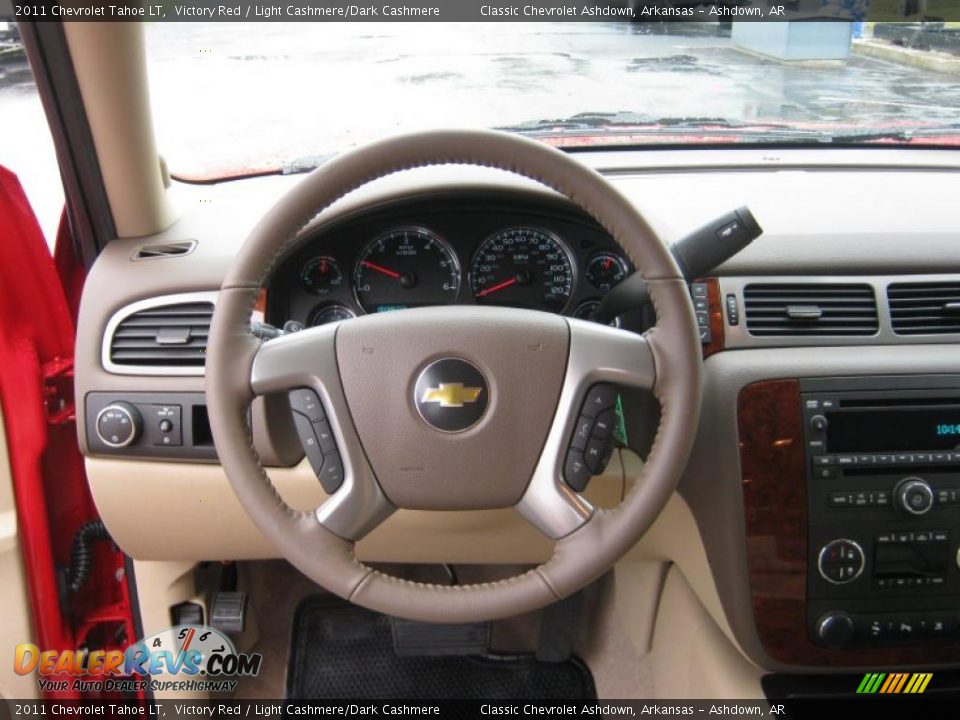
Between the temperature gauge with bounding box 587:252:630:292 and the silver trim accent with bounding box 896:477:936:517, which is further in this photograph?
the temperature gauge with bounding box 587:252:630:292

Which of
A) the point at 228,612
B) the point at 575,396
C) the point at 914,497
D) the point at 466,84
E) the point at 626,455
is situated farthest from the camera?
the point at 228,612

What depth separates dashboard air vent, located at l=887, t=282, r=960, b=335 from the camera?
158 centimetres

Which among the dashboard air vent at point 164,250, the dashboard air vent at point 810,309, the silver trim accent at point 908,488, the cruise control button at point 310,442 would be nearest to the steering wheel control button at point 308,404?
the cruise control button at point 310,442

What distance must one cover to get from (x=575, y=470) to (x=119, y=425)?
91 centimetres

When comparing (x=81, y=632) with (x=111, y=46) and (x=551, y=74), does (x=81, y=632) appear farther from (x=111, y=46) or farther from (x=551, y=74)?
(x=551, y=74)

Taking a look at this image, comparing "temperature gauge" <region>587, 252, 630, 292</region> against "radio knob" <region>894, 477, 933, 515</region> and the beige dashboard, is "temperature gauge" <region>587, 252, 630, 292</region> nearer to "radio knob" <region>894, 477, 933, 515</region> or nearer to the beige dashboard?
the beige dashboard

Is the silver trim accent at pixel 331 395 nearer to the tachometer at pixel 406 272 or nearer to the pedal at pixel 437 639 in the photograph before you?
the tachometer at pixel 406 272

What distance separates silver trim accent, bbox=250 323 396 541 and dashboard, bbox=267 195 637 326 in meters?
0.43

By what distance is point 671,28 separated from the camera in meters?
1.86

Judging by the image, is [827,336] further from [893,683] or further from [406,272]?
[406,272]

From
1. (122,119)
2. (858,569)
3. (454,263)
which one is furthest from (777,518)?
(122,119)

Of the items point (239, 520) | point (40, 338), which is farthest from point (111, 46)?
point (239, 520)

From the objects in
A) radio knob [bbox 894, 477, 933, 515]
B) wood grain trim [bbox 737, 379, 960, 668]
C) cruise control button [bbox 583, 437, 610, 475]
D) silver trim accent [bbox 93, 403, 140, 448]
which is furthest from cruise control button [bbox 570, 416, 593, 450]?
silver trim accent [bbox 93, 403, 140, 448]

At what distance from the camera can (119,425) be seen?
1562mm
